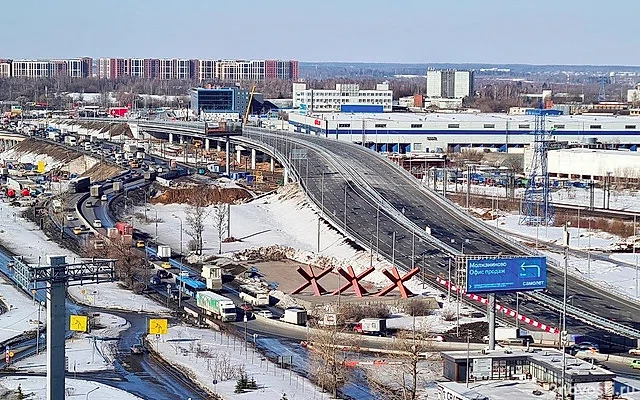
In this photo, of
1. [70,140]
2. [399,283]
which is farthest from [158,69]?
[399,283]

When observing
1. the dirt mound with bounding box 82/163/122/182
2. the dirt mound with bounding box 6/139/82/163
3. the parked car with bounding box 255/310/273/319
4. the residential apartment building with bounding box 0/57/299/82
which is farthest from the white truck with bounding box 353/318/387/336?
the residential apartment building with bounding box 0/57/299/82

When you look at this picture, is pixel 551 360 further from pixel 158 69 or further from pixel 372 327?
pixel 158 69

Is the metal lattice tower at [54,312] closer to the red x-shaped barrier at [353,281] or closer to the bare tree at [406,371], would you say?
the bare tree at [406,371]

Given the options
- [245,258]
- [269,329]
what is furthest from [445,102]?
[269,329]

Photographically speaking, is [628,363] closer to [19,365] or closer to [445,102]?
[19,365]

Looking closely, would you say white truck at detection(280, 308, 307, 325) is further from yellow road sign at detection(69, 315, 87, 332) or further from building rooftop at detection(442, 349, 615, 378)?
building rooftop at detection(442, 349, 615, 378)

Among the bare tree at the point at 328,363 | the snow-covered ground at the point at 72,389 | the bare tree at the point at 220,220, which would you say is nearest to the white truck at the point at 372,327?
the bare tree at the point at 328,363
